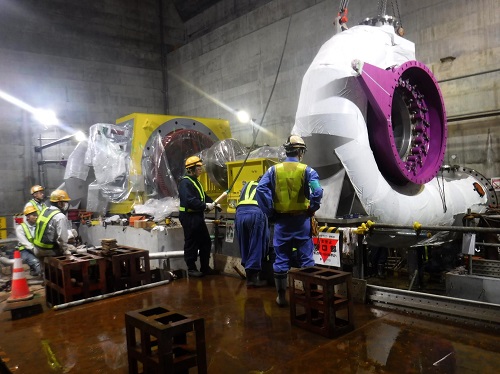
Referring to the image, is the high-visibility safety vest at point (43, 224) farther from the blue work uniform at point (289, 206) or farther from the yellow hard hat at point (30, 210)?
the blue work uniform at point (289, 206)

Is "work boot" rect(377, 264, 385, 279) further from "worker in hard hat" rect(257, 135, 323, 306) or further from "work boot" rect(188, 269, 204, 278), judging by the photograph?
"work boot" rect(188, 269, 204, 278)

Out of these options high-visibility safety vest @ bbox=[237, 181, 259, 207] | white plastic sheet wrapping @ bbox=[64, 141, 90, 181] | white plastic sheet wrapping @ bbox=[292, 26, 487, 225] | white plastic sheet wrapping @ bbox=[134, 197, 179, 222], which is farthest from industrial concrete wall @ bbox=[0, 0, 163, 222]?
white plastic sheet wrapping @ bbox=[292, 26, 487, 225]

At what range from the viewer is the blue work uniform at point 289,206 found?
329 cm

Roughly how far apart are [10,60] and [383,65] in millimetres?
8499

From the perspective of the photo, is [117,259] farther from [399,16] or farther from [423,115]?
[399,16]

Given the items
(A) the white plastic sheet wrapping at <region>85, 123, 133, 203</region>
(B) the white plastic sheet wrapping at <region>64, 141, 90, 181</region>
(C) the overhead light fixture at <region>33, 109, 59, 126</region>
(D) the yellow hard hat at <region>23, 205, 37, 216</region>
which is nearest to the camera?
(D) the yellow hard hat at <region>23, 205, 37, 216</region>

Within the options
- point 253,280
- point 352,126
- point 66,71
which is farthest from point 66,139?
point 352,126

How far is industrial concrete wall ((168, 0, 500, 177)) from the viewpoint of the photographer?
521 cm

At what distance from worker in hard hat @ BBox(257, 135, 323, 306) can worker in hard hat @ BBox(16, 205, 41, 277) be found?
3548 millimetres

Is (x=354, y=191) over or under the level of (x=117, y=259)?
over

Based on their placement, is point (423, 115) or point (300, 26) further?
point (300, 26)

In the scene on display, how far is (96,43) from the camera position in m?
10.1

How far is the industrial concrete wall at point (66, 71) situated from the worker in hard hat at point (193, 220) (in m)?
6.04

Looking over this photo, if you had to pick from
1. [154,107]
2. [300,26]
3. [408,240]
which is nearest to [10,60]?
[154,107]
